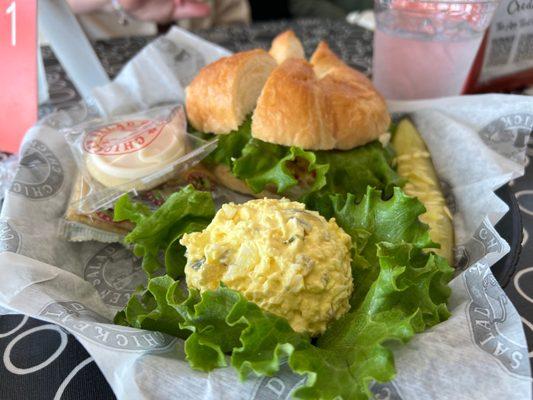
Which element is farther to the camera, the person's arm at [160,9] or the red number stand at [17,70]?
the person's arm at [160,9]

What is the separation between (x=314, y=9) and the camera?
4176mm

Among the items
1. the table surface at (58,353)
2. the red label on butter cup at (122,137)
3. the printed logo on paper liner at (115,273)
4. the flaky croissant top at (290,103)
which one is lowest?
the printed logo on paper liner at (115,273)

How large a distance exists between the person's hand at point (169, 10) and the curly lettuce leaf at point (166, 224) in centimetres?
145

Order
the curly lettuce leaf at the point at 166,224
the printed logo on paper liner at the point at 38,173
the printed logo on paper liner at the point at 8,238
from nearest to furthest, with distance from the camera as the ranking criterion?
1. the printed logo on paper liner at the point at 8,238
2. the curly lettuce leaf at the point at 166,224
3. the printed logo on paper liner at the point at 38,173

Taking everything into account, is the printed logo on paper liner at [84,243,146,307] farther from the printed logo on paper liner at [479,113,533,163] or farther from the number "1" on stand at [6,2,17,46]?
the printed logo on paper liner at [479,113,533,163]

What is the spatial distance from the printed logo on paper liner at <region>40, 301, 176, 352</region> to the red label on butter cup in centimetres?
51

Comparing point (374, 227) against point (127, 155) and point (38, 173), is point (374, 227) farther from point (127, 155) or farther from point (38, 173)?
point (38, 173)

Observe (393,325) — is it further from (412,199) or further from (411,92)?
(411,92)

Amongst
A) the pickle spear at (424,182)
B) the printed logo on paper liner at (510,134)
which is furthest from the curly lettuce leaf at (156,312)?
the printed logo on paper liner at (510,134)

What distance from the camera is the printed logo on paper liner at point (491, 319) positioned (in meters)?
0.78

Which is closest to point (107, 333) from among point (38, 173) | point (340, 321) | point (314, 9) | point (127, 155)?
point (340, 321)

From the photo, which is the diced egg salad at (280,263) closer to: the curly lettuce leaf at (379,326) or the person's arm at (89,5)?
the curly lettuce leaf at (379,326)

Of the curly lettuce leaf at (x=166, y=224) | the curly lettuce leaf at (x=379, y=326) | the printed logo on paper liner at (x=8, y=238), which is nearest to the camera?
the curly lettuce leaf at (x=379, y=326)

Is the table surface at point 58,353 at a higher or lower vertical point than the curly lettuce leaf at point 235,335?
lower
